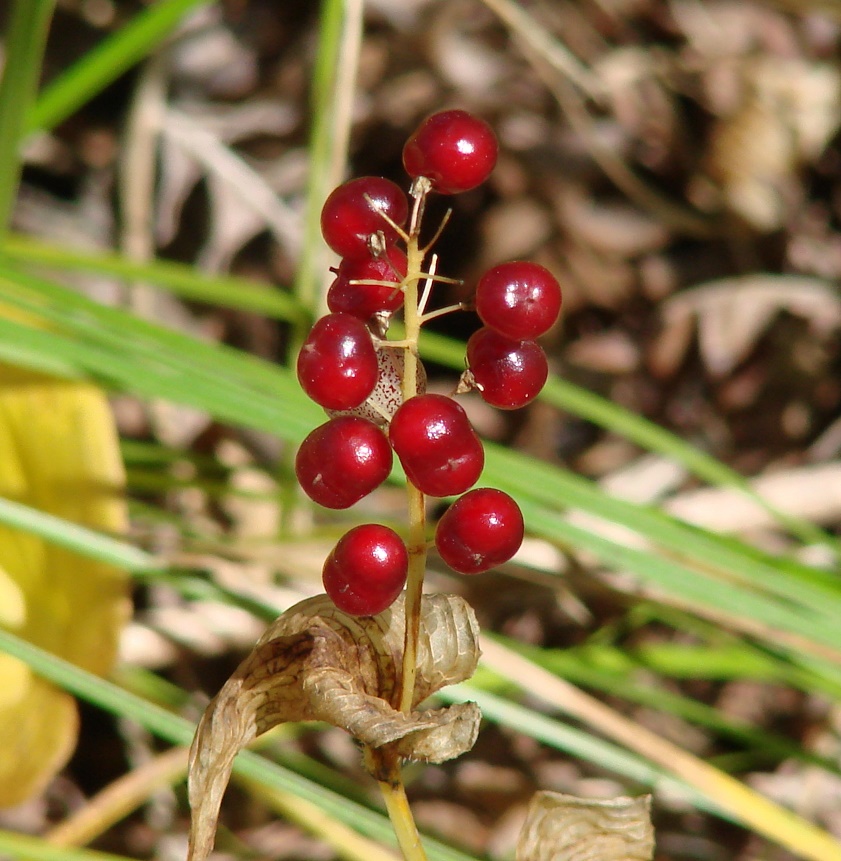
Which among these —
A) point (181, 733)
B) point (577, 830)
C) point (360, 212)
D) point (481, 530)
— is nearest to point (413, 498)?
point (481, 530)

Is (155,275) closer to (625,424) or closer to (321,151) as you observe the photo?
(321,151)

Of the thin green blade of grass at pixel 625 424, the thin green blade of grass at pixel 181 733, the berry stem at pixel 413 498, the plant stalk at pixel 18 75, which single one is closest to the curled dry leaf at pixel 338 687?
the berry stem at pixel 413 498

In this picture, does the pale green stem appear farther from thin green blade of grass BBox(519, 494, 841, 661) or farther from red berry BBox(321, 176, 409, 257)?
thin green blade of grass BBox(519, 494, 841, 661)

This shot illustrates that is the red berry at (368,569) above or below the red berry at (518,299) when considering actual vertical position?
below

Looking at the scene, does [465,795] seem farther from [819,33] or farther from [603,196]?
[819,33]

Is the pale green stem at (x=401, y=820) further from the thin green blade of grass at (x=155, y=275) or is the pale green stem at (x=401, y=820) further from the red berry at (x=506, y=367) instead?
the thin green blade of grass at (x=155, y=275)

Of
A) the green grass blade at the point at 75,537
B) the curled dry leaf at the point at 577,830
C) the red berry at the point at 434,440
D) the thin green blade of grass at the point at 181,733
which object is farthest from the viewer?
the green grass blade at the point at 75,537

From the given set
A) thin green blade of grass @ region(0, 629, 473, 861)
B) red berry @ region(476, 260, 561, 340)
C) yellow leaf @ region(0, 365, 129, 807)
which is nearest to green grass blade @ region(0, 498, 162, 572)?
yellow leaf @ region(0, 365, 129, 807)
